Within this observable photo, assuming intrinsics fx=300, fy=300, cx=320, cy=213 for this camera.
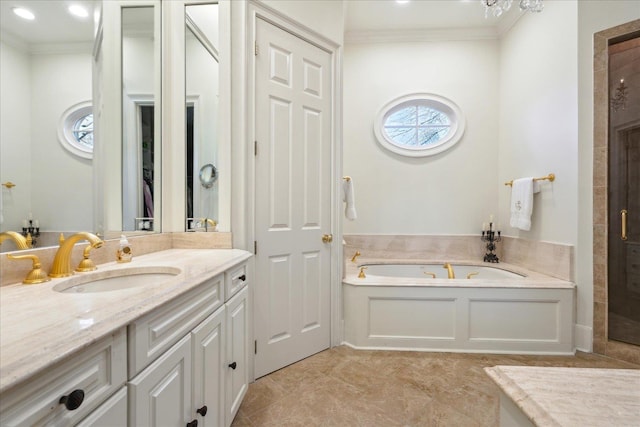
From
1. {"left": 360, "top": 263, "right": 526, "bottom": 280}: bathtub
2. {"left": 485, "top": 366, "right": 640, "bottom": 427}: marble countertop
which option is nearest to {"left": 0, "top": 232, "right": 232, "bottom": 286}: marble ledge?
{"left": 485, "top": 366, "right": 640, "bottom": 427}: marble countertop

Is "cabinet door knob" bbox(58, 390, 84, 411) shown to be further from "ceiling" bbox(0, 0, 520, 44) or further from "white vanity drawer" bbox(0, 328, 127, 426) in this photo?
"ceiling" bbox(0, 0, 520, 44)

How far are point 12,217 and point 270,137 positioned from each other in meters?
1.37

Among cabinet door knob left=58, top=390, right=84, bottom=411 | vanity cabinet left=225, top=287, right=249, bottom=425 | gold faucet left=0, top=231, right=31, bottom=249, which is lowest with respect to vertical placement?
vanity cabinet left=225, top=287, right=249, bottom=425

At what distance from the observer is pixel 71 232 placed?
3.97 ft

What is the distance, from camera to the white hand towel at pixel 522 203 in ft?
9.00

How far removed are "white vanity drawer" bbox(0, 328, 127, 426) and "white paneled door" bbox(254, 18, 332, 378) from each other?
1.31m

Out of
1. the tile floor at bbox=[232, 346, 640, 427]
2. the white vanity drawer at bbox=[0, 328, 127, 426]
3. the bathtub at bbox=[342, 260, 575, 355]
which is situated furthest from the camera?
the bathtub at bbox=[342, 260, 575, 355]

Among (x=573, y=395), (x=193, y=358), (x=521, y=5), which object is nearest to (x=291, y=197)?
(x=193, y=358)

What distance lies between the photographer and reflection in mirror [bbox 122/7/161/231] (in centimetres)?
166

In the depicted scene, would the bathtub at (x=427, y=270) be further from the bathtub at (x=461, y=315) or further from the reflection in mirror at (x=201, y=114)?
the reflection in mirror at (x=201, y=114)

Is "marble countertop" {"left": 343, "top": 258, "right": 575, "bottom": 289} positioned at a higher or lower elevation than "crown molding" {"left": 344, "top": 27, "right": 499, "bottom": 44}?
lower

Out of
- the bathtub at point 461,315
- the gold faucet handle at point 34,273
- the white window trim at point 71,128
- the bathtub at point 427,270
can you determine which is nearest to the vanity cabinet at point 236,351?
the gold faucet handle at point 34,273

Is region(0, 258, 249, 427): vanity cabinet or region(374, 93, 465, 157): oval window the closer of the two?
region(0, 258, 249, 427): vanity cabinet

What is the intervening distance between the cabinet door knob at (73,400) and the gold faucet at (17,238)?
0.74 meters
